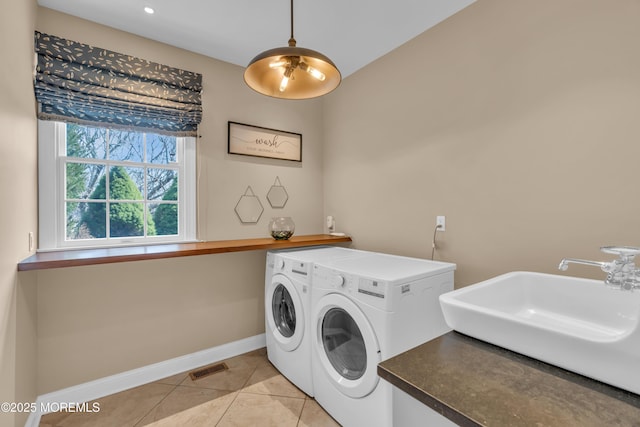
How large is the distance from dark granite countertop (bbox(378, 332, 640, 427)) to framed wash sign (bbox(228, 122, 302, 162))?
2221 mm

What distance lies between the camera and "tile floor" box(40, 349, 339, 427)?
5.63 feet

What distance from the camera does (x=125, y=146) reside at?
7.14 feet

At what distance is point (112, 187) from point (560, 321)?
2774mm

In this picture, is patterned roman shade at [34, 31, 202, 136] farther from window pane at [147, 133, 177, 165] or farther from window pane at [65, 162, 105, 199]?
window pane at [65, 162, 105, 199]

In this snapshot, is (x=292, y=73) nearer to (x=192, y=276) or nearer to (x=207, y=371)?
(x=192, y=276)

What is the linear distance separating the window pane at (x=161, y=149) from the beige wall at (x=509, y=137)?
1.68 meters

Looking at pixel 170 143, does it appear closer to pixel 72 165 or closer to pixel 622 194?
pixel 72 165

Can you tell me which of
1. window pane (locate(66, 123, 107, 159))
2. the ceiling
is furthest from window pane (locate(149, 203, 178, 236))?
the ceiling

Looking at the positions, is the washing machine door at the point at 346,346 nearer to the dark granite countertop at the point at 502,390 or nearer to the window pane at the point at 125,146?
the dark granite countertop at the point at 502,390

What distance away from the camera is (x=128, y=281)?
206 cm

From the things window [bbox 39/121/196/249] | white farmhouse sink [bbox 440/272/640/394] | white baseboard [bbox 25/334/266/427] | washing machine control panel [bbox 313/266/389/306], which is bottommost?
white baseboard [bbox 25/334/266/427]

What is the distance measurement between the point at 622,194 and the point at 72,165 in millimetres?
3187

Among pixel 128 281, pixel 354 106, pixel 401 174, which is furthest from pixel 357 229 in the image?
pixel 128 281

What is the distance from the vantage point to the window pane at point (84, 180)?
1.97m
